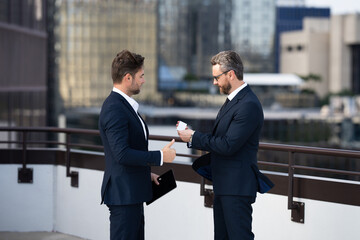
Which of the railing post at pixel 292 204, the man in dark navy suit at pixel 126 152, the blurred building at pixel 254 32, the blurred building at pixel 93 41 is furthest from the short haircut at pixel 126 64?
the blurred building at pixel 254 32

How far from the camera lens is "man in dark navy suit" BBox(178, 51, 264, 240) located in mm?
4605

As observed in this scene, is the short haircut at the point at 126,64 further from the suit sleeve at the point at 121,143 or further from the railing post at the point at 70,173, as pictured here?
the railing post at the point at 70,173

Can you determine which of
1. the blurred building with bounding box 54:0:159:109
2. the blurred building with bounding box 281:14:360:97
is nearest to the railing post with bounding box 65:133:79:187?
the blurred building with bounding box 54:0:159:109

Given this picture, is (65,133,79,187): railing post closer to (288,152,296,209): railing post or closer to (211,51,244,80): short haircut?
(288,152,296,209): railing post

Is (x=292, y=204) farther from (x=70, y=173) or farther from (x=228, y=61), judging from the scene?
(x=70, y=173)

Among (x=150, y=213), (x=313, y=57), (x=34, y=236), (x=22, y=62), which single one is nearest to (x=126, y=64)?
(x=150, y=213)

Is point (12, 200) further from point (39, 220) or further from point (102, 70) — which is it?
point (102, 70)

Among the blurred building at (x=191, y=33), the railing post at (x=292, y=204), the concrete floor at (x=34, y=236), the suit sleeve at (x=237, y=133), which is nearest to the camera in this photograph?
the suit sleeve at (x=237, y=133)

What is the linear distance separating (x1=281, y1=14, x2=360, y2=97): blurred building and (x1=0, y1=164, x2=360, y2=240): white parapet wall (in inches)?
Answer: 4156

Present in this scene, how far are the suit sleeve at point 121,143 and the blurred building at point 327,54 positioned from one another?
10876 cm

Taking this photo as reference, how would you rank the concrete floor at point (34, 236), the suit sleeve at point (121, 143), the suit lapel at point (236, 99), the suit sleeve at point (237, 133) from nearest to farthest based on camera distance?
1. the suit sleeve at point (121, 143)
2. the suit sleeve at point (237, 133)
3. the suit lapel at point (236, 99)
4. the concrete floor at point (34, 236)

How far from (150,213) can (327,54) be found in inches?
4546

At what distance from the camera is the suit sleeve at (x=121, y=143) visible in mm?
4426

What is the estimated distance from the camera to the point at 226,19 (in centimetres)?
12938
